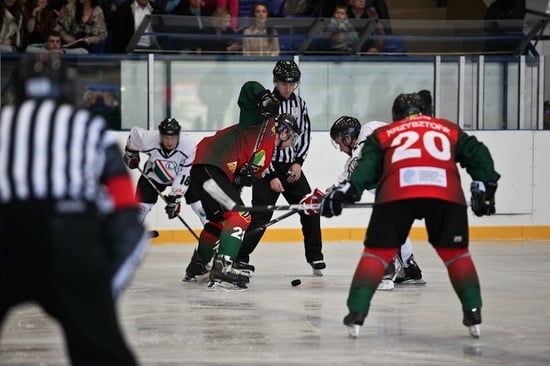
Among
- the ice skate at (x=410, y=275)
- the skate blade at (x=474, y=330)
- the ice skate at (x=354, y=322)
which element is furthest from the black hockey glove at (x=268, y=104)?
the skate blade at (x=474, y=330)

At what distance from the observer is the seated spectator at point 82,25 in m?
10.4

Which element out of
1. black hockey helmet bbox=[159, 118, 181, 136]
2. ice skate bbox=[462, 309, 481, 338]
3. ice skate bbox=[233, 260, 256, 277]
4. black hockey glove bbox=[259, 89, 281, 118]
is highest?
black hockey glove bbox=[259, 89, 281, 118]

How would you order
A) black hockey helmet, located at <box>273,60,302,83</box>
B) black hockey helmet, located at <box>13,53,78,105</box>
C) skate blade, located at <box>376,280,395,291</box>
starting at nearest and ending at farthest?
black hockey helmet, located at <box>13,53,78,105</box>, skate blade, located at <box>376,280,395,291</box>, black hockey helmet, located at <box>273,60,302,83</box>

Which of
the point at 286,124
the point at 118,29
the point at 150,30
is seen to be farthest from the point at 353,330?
the point at 118,29

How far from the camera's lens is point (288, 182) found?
807 centimetres

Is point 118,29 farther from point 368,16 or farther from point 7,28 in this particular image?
point 368,16

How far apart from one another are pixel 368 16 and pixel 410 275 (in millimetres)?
4268

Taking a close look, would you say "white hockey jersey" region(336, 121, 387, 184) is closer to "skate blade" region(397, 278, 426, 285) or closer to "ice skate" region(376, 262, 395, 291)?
"ice skate" region(376, 262, 395, 291)

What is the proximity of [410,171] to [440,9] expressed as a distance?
8356 millimetres

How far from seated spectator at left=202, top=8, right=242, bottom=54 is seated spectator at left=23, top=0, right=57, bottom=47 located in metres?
1.28

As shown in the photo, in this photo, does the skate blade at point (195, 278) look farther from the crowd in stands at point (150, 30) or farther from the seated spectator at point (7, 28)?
the seated spectator at point (7, 28)

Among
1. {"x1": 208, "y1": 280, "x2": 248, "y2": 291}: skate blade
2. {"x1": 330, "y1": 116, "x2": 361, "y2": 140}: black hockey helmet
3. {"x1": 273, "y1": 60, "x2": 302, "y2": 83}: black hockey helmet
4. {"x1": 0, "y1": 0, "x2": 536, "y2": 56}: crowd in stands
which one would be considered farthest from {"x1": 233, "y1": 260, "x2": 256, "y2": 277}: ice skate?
{"x1": 0, "y1": 0, "x2": 536, "y2": 56}: crowd in stands

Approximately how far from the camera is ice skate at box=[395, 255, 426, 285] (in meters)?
7.42

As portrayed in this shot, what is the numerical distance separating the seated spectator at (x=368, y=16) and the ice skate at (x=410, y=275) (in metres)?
3.51
